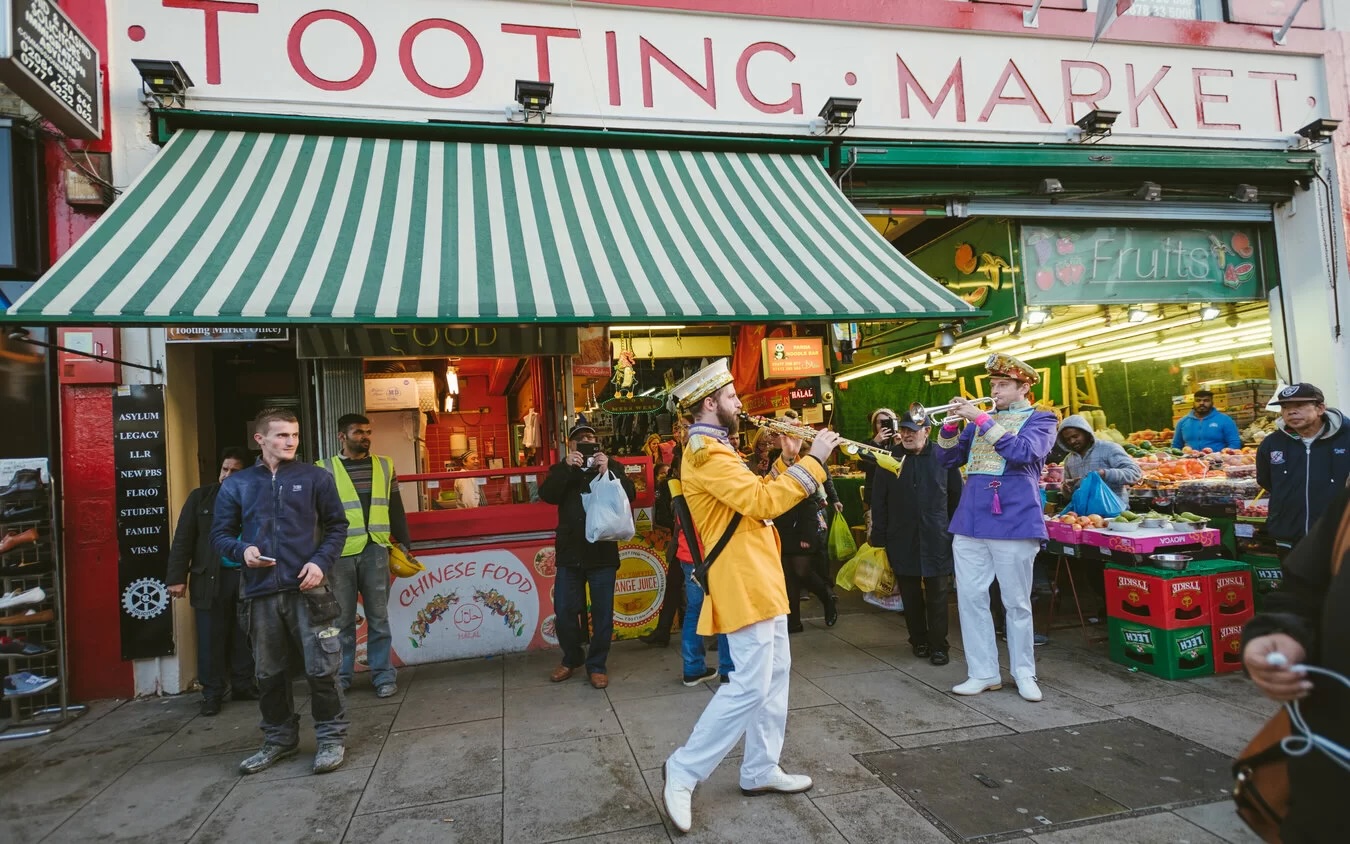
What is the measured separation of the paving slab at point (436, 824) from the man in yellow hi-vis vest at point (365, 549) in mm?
1954

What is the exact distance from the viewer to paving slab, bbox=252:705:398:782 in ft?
12.9

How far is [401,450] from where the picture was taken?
23.1 ft

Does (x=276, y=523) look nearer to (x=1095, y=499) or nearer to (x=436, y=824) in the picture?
(x=436, y=824)

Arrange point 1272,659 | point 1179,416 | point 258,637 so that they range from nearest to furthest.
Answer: point 1272,659
point 258,637
point 1179,416

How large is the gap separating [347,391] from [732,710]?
176 inches

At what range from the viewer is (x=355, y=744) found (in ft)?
13.9

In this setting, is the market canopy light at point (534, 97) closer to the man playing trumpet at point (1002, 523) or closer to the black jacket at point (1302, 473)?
the man playing trumpet at point (1002, 523)

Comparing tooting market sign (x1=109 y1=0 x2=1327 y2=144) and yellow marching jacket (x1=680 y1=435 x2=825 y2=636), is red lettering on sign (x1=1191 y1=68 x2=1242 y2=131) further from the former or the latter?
yellow marching jacket (x1=680 y1=435 x2=825 y2=636)

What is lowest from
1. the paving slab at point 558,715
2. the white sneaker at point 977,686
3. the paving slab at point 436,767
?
the white sneaker at point 977,686

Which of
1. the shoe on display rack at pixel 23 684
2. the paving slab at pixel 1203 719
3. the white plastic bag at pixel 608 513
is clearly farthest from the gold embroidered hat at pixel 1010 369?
the shoe on display rack at pixel 23 684

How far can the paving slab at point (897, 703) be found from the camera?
163 inches

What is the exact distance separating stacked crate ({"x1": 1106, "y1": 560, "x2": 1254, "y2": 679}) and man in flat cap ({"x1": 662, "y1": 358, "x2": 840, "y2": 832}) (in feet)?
10.1

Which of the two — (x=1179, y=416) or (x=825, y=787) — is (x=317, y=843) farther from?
(x=1179, y=416)

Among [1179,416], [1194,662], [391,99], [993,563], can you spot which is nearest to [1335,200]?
[1179,416]
